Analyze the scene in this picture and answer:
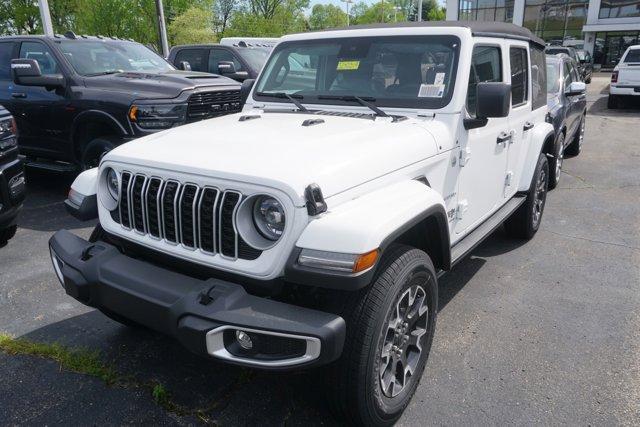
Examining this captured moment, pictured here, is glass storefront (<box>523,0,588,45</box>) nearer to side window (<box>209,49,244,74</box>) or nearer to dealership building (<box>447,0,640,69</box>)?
dealership building (<box>447,0,640,69</box>)

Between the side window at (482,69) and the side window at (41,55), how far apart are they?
17.4 ft

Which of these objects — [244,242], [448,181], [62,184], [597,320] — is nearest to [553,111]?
[597,320]

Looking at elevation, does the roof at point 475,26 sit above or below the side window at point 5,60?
above

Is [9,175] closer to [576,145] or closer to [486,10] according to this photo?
[576,145]

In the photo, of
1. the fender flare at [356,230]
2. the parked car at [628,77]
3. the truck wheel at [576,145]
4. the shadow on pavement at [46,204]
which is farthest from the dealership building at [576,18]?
the fender flare at [356,230]

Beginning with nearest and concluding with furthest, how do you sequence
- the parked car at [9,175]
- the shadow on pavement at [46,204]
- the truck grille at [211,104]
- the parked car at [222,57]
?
the parked car at [9,175] < the shadow on pavement at [46,204] < the truck grille at [211,104] < the parked car at [222,57]

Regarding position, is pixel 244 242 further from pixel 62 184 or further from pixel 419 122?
pixel 62 184

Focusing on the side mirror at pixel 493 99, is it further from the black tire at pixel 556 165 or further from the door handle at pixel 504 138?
the black tire at pixel 556 165

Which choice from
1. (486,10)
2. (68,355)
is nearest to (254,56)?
(68,355)

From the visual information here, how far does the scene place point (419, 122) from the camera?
10.5ft

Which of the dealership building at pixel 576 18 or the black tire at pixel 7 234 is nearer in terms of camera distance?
the black tire at pixel 7 234

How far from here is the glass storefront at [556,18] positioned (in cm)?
3903

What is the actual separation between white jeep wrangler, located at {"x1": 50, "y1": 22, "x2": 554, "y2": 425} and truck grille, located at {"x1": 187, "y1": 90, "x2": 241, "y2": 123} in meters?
2.86

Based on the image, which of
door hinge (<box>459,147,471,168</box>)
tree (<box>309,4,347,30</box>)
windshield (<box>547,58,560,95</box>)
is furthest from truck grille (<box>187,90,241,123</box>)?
tree (<box>309,4,347,30</box>)
